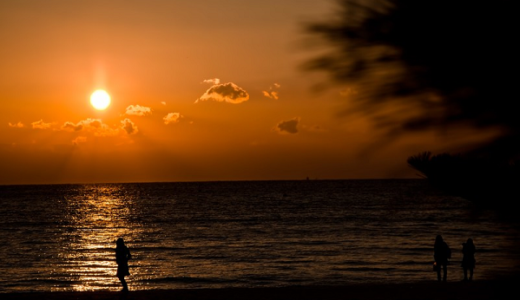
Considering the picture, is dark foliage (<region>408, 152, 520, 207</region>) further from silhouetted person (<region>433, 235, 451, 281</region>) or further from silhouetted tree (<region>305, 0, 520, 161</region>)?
silhouetted person (<region>433, 235, 451, 281</region>)

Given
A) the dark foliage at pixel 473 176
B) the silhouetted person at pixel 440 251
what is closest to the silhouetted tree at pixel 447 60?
the dark foliage at pixel 473 176

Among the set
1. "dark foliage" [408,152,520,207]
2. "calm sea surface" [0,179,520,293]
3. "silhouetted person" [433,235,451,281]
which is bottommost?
"calm sea surface" [0,179,520,293]

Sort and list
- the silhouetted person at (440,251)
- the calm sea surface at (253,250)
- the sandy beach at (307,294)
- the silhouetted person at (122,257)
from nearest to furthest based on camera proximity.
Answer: the sandy beach at (307,294), the silhouetted person at (122,257), the silhouetted person at (440,251), the calm sea surface at (253,250)

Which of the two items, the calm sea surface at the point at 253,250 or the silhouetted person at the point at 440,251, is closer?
the silhouetted person at the point at 440,251

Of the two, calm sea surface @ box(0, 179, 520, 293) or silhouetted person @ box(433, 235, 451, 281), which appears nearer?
silhouetted person @ box(433, 235, 451, 281)

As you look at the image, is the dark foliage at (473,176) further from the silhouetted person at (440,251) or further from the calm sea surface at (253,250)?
the silhouetted person at (440,251)

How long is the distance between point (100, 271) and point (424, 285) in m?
16.8

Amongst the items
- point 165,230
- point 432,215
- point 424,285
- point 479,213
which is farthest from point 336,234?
point 479,213

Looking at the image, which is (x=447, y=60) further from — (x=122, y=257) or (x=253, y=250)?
(x=253, y=250)

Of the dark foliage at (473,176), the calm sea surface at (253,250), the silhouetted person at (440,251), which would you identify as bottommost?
the calm sea surface at (253,250)

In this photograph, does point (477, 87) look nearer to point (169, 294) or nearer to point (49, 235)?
point (169, 294)

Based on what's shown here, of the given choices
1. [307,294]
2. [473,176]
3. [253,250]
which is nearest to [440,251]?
[307,294]

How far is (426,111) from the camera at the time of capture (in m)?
1.47

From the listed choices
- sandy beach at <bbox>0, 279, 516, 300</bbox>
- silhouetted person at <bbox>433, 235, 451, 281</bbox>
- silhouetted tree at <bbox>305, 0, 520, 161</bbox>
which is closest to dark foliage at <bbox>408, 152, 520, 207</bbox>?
silhouetted tree at <bbox>305, 0, 520, 161</bbox>
